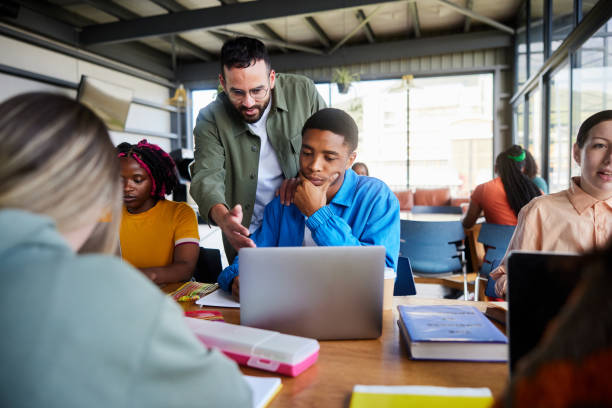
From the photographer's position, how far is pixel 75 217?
22.1 inches

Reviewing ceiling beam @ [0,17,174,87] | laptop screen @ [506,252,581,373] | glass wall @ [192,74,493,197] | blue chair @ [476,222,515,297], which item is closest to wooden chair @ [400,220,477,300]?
blue chair @ [476,222,515,297]

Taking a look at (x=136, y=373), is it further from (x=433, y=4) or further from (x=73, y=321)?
(x=433, y=4)

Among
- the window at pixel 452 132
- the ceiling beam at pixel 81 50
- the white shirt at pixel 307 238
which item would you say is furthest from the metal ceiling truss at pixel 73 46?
the white shirt at pixel 307 238

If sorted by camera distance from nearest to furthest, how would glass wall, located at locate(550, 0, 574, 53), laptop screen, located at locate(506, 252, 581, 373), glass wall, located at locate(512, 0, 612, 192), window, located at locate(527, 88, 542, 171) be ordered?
laptop screen, located at locate(506, 252, 581, 373)
glass wall, located at locate(512, 0, 612, 192)
glass wall, located at locate(550, 0, 574, 53)
window, located at locate(527, 88, 542, 171)

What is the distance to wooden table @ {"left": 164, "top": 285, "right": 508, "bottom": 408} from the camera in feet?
2.44

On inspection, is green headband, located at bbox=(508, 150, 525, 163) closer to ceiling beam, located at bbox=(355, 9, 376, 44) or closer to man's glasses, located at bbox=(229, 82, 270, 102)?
man's glasses, located at bbox=(229, 82, 270, 102)

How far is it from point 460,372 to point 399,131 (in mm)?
8256

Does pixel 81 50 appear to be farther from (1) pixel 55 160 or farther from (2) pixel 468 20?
(1) pixel 55 160

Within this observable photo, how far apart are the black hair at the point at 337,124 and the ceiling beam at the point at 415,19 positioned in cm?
597

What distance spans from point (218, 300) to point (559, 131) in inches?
181

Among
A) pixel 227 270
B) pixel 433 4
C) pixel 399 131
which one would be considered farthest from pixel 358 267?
pixel 399 131

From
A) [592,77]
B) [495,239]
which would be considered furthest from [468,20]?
[495,239]

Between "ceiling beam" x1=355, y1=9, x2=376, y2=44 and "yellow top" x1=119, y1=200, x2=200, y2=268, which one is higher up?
"ceiling beam" x1=355, y1=9, x2=376, y2=44

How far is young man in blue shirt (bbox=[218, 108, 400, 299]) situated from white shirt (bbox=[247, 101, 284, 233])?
0.24 meters
